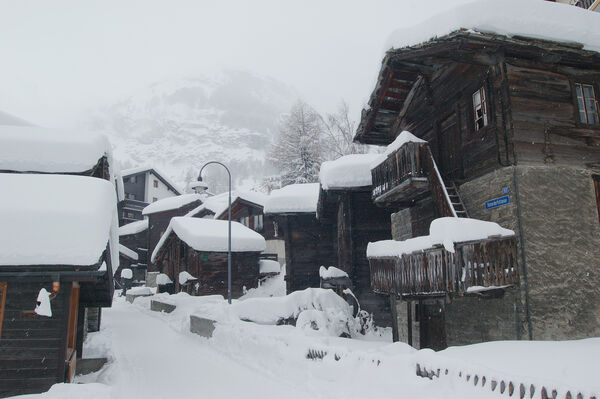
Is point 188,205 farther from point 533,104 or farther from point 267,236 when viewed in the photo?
point 533,104

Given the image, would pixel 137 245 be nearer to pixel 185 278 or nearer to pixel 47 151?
pixel 185 278

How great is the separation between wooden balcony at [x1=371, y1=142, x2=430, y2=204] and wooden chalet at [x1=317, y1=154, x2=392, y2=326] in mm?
3411

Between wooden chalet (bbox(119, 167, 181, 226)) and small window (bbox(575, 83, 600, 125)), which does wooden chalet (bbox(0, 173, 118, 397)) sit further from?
wooden chalet (bbox(119, 167, 181, 226))

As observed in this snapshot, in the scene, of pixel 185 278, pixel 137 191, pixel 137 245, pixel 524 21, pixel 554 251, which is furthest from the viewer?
pixel 137 191

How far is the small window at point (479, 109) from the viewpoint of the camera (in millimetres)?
10938

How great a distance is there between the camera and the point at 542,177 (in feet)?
32.5

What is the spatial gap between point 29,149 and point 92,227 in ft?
18.9

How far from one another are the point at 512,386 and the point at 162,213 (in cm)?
4504

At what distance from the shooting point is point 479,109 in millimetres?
11320

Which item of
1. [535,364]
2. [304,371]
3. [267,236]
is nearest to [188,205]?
[267,236]

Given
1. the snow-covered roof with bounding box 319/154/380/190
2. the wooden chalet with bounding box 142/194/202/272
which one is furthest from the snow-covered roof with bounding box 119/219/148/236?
the snow-covered roof with bounding box 319/154/380/190

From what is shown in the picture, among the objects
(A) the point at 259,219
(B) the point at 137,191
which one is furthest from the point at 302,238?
(B) the point at 137,191

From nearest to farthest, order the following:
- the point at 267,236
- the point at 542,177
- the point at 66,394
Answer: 1. the point at 66,394
2. the point at 542,177
3. the point at 267,236

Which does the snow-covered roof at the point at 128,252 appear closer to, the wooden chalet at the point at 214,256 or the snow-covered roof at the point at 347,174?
the wooden chalet at the point at 214,256
